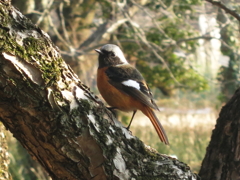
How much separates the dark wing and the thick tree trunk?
4.10 ft

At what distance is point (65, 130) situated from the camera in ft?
6.28

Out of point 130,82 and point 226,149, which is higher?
point 130,82

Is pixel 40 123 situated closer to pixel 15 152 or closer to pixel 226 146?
pixel 226 146

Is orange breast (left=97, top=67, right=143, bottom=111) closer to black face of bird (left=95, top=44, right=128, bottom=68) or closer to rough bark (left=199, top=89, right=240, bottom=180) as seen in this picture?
black face of bird (left=95, top=44, right=128, bottom=68)

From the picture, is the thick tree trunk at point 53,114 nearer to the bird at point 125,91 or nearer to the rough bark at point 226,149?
the rough bark at point 226,149

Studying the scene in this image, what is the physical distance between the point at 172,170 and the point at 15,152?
7704 mm

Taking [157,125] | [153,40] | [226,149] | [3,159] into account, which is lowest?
[3,159]

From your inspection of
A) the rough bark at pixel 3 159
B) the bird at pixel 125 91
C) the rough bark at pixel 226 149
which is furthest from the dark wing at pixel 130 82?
the rough bark at pixel 3 159

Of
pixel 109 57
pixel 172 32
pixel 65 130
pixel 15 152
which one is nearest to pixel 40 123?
pixel 65 130

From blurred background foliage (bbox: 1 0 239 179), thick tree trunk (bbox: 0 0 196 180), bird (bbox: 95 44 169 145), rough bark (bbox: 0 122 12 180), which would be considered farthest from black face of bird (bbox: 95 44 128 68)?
blurred background foliage (bbox: 1 0 239 179)

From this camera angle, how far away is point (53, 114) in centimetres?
190

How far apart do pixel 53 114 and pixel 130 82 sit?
5.61 feet

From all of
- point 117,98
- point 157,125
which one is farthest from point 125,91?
point 157,125

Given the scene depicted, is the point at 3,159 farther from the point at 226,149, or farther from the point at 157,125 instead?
the point at 226,149
